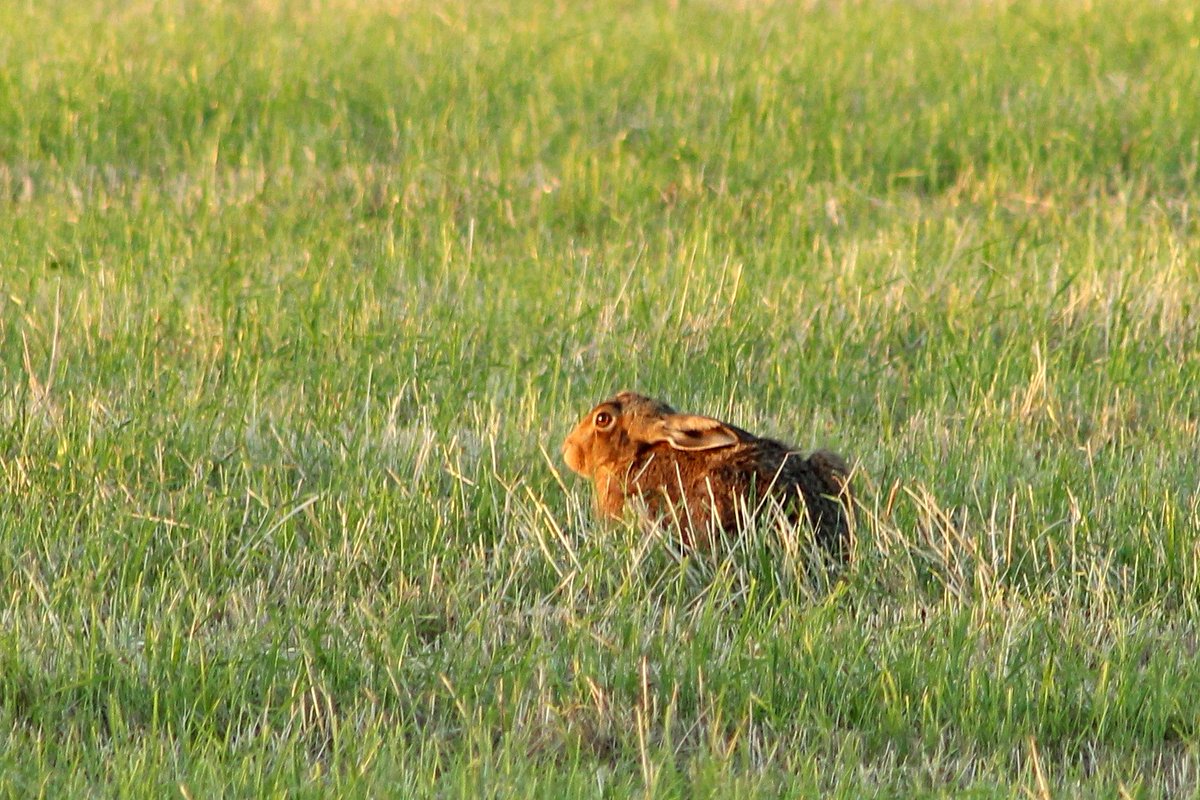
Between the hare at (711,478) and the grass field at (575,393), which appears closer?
the grass field at (575,393)

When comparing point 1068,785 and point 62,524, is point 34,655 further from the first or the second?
point 1068,785

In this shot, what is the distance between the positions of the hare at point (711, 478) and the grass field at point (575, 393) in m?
0.11

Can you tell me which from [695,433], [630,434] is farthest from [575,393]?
[695,433]

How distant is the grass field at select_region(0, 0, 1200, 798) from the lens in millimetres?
3609

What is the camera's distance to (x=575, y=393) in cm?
591

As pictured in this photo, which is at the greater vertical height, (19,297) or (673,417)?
(673,417)

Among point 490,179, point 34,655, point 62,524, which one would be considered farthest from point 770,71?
point 34,655

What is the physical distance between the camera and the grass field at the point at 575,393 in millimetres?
3609

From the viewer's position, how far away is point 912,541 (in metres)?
4.59

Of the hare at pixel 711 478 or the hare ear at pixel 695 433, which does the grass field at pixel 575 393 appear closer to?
the hare at pixel 711 478

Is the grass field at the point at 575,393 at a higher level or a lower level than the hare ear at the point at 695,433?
lower

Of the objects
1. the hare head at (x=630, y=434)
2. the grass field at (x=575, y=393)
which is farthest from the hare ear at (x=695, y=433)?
the grass field at (x=575, y=393)

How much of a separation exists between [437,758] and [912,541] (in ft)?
5.82

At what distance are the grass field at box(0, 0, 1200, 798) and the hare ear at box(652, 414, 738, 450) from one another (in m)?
0.30
